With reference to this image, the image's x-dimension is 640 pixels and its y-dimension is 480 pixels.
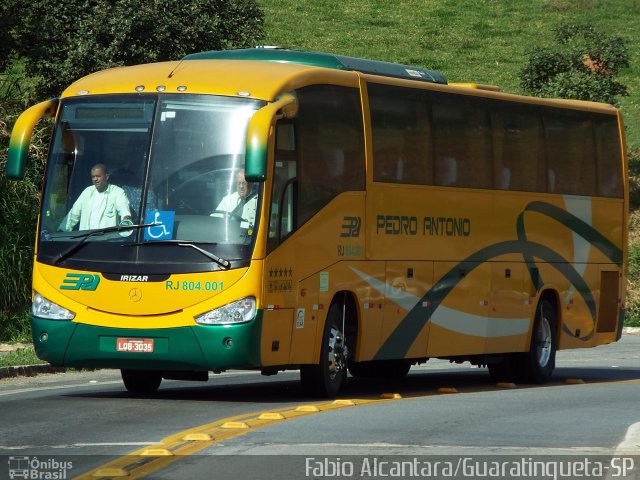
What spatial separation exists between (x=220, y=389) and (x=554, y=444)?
6988 mm

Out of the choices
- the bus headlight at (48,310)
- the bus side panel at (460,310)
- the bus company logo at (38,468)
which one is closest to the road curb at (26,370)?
the bus headlight at (48,310)

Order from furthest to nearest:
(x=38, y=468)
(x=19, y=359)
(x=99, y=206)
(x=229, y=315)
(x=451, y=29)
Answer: (x=451, y=29) → (x=19, y=359) → (x=99, y=206) → (x=229, y=315) → (x=38, y=468)

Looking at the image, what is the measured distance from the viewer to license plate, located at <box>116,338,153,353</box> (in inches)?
596

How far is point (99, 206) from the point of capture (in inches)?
613

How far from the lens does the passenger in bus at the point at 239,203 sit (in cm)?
1528

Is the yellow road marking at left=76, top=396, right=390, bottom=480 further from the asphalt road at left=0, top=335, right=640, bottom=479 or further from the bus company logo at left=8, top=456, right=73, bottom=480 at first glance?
the bus company logo at left=8, top=456, right=73, bottom=480

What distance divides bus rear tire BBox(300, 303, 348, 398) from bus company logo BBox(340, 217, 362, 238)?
0.76 m

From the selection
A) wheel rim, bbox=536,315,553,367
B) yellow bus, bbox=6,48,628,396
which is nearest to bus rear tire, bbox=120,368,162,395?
yellow bus, bbox=6,48,628,396

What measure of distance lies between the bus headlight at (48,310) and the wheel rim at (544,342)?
7.72 m

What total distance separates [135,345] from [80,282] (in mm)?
885

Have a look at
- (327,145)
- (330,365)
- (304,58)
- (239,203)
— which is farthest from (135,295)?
(304,58)

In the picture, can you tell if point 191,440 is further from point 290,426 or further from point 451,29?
point 451,29

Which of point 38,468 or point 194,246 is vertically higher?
point 194,246

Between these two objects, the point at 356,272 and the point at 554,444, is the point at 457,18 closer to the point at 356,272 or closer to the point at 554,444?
the point at 356,272
